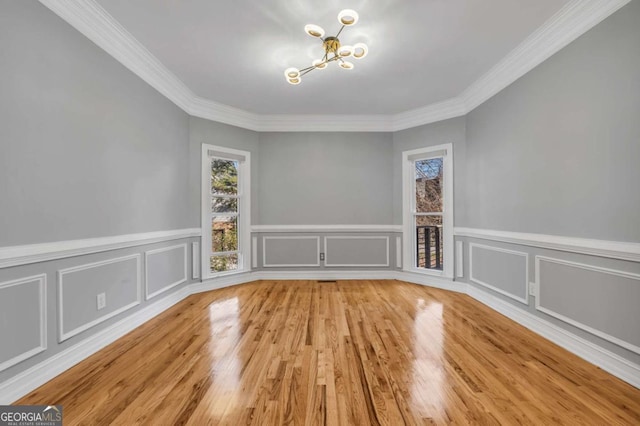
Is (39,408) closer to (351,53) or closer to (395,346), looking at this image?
(395,346)

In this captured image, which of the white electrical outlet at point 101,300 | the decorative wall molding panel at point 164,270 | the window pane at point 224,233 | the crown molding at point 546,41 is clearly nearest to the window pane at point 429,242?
the crown molding at point 546,41

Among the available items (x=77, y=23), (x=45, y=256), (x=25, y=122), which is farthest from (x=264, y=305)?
(x=77, y=23)

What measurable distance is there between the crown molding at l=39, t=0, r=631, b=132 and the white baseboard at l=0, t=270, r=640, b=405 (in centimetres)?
256

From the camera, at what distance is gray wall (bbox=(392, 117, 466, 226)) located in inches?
166

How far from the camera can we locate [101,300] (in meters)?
2.47

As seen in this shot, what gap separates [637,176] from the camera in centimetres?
192

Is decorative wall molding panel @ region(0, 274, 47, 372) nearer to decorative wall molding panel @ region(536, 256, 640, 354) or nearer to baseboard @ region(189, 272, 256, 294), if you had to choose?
baseboard @ region(189, 272, 256, 294)

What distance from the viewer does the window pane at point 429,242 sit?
4570 millimetres

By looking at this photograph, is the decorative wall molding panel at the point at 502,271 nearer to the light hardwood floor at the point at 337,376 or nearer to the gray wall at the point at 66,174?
the light hardwood floor at the point at 337,376

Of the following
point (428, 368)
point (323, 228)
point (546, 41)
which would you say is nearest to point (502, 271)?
point (428, 368)

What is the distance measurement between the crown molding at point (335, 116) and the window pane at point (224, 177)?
67 centimetres

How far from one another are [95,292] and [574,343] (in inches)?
163

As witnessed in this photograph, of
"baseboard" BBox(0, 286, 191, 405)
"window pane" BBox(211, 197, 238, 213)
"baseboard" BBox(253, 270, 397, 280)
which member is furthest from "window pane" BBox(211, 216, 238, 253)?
"baseboard" BBox(0, 286, 191, 405)

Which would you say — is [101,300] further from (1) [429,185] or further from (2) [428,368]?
(1) [429,185]
